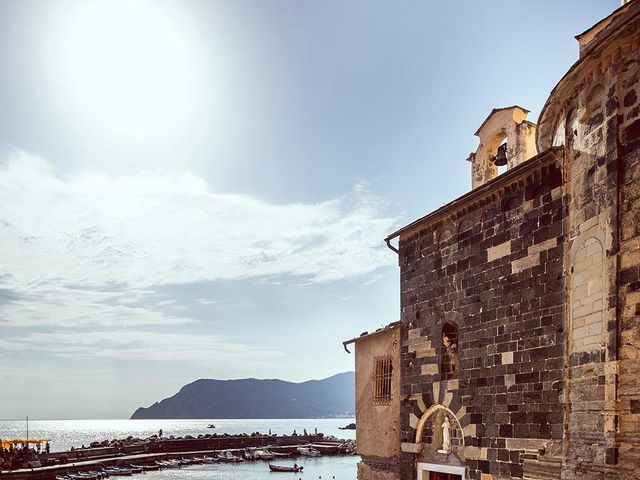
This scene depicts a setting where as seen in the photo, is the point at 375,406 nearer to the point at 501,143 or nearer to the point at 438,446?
the point at 438,446

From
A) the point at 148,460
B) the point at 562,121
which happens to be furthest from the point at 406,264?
the point at 148,460

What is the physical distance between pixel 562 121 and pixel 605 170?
1670mm

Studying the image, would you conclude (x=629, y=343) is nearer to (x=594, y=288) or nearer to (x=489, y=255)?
(x=594, y=288)

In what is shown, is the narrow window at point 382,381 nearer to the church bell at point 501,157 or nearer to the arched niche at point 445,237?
the arched niche at point 445,237

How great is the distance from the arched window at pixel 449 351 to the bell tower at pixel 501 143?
3.72 metres

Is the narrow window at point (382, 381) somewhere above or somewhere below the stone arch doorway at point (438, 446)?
above

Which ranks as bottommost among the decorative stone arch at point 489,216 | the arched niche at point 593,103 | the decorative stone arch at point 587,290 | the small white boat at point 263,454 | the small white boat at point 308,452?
the small white boat at point 308,452

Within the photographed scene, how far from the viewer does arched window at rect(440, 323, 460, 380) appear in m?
13.0

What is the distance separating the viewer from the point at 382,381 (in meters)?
15.8

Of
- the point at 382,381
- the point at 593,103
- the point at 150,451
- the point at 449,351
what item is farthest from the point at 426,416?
the point at 150,451

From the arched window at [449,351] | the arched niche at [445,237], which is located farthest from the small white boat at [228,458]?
the arched niche at [445,237]

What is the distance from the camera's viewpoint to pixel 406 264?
49.0ft

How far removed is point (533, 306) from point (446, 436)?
12.2 ft

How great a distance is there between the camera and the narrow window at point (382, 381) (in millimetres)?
15539
